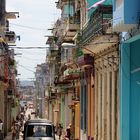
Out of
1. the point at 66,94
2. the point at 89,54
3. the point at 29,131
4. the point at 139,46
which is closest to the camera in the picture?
the point at 139,46

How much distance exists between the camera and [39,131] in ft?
85.2

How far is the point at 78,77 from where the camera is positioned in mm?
34438

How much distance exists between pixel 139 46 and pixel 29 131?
866 cm

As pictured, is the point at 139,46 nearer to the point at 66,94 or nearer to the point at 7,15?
the point at 66,94

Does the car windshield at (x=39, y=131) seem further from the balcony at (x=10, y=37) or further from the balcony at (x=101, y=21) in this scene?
the balcony at (x=10, y=37)

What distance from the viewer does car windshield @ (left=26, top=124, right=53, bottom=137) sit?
25734 mm

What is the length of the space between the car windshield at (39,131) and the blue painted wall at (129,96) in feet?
21.4

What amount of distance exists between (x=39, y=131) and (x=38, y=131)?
0.05 m

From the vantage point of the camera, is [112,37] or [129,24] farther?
[112,37]

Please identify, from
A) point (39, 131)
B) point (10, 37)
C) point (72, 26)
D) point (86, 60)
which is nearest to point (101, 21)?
point (39, 131)

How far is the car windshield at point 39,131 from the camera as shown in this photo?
2573 centimetres

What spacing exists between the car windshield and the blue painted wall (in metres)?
6.51

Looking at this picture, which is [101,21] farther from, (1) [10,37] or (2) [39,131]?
(1) [10,37]

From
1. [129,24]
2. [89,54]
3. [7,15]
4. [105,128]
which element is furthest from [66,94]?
[129,24]
